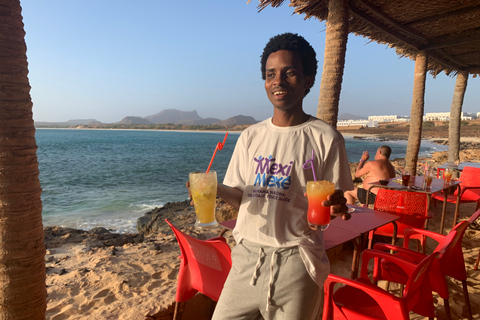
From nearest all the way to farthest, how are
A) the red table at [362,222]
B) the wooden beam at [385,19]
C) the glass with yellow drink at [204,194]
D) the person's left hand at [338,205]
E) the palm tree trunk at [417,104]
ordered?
the person's left hand at [338,205]
the glass with yellow drink at [204,194]
the red table at [362,222]
the wooden beam at [385,19]
the palm tree trunk at [417,104]

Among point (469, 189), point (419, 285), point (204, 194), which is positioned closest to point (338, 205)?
point (204, 194)

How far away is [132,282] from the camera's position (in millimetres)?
3338

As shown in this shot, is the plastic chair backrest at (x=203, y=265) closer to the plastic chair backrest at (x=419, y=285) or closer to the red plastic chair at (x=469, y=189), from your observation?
the plastic chair backrest at (x=419, y=285)

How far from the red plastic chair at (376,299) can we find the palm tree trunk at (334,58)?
2.74 meters

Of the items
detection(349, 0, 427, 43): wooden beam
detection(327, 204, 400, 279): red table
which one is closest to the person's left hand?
detection(327, 204, 400, 279): red table

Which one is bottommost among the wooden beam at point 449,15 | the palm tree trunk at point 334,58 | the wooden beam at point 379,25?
the palm tree trunk at point 334,58

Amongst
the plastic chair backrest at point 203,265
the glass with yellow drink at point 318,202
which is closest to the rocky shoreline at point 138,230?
the plastic chair backrest at point 203,265

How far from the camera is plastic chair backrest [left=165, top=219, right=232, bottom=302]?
1.89 metres

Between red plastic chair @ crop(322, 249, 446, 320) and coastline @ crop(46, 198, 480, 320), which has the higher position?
red plastic chair @ crop(322, 249, 446, 320)

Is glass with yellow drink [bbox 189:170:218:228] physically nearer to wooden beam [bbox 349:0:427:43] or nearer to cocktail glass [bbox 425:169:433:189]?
cocktail glass [bbox 425:169:433:189]

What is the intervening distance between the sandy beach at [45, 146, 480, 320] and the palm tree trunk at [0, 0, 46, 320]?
1024 mm

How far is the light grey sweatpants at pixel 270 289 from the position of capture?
49.1 inches

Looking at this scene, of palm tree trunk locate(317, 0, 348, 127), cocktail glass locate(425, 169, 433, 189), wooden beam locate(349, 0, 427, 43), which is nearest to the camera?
cocktail glass locate(425, 169, 433, 189)

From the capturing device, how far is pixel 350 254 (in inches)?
152
